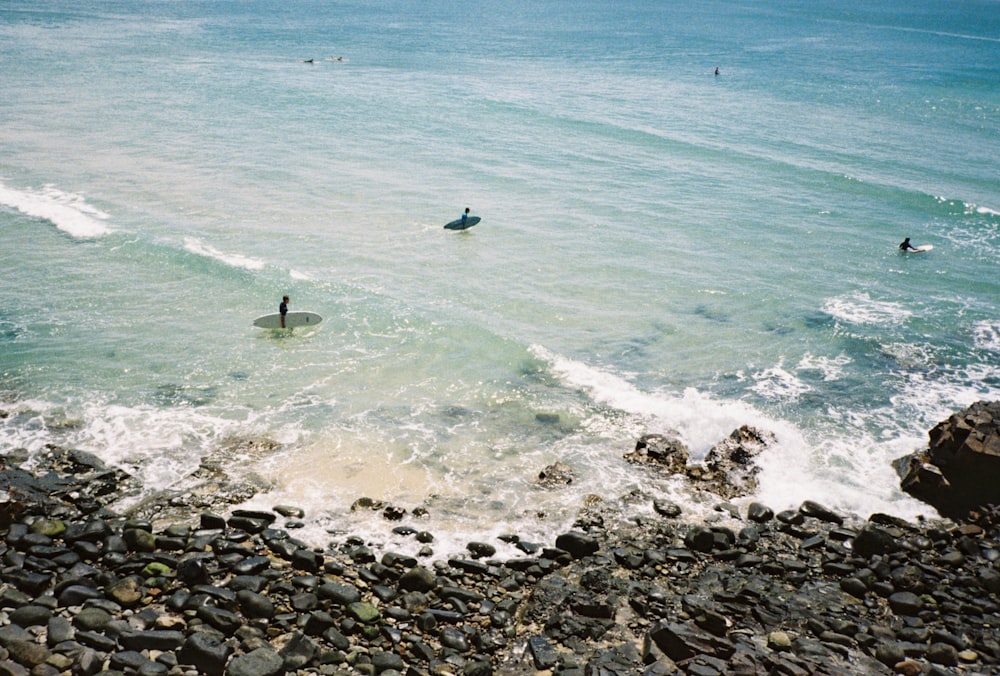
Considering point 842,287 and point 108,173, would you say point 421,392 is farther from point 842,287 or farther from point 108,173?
point 108,173

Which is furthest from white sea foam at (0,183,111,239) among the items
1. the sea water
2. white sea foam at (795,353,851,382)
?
white sea foam at (795,353,851,382)

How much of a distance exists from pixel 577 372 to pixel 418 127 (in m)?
38.5

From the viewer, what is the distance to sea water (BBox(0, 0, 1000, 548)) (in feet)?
70.0

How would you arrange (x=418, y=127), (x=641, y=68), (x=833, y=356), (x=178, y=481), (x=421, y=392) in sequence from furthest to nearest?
(x=641, y=68) → (x=418, y=127) → (x=833, y=356) → (x=421, y=392) → (x=178, y=481)

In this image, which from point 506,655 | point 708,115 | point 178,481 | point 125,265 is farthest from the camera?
point 708,115

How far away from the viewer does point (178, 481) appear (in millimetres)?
19125

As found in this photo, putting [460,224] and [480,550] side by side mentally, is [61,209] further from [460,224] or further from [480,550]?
[480,550]

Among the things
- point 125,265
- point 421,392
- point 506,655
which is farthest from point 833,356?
point 125,265

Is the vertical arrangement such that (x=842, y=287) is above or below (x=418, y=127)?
below

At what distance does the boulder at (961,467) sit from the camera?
19.3 meters

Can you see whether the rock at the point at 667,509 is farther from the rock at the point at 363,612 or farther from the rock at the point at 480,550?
the rock at the point at 363,612

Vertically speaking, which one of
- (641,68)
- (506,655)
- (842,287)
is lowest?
(506,655)

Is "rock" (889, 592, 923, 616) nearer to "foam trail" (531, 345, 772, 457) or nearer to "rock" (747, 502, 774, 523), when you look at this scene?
"rock" (747, 502, 774, 523)

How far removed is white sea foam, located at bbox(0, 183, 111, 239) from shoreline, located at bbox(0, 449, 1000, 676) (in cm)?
2085
